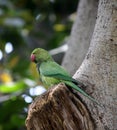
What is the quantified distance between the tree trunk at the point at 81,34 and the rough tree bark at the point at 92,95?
102 cm

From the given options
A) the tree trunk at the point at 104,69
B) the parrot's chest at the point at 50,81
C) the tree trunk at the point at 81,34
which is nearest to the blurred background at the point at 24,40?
the tree trunk at the point at 81,34

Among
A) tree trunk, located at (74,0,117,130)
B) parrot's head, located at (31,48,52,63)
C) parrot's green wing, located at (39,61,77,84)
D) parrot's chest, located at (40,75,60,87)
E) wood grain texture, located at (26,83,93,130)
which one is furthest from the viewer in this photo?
parrot's head, located at (31,48,52,63)

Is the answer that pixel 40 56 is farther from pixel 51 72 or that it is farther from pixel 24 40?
pixel 24 40

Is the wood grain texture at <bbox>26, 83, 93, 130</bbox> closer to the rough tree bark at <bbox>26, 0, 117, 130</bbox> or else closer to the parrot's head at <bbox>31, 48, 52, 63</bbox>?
the rough tree bark at <bbox>26, 0, 117, 130</bbox>

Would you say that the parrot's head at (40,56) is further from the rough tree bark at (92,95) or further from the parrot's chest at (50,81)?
the rough tree bark at (92,95)

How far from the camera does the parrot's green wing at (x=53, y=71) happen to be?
134 inches

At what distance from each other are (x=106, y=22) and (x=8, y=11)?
2.87 meters

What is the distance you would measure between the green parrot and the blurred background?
0.93 meters

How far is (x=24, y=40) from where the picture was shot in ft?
20.6

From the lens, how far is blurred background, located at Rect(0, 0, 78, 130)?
5035 millimetres

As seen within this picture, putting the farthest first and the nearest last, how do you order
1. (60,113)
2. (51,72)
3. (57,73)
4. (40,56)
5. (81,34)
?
(81,34), (40,56), (51,72), (57,73), (60,113)

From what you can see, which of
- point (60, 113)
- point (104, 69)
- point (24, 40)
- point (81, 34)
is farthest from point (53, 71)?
point (24, 40)

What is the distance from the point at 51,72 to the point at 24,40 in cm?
266

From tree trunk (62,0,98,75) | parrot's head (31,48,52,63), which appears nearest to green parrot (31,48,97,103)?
parrot's head (31,48,52,63)
